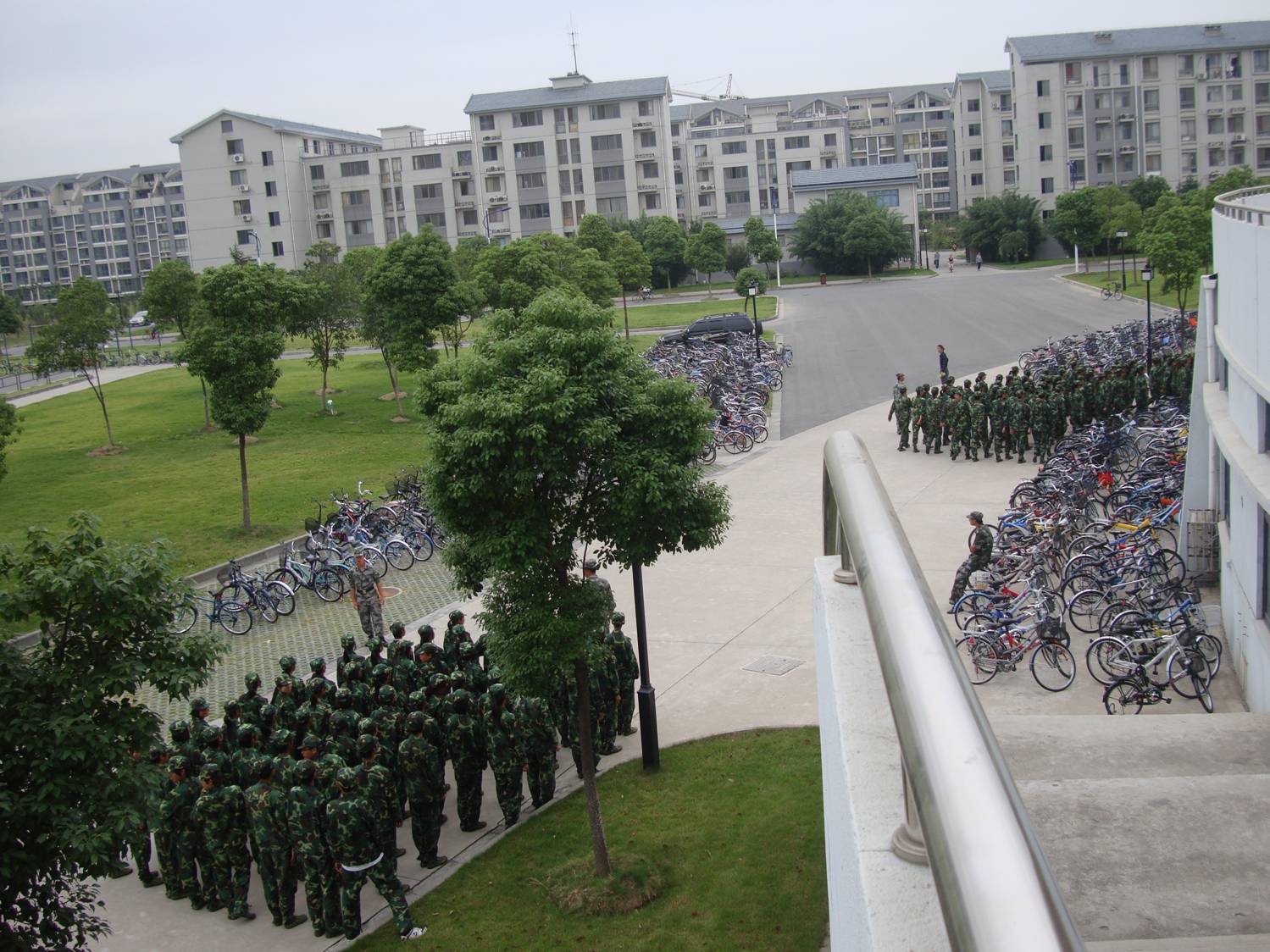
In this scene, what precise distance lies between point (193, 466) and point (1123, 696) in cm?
2052

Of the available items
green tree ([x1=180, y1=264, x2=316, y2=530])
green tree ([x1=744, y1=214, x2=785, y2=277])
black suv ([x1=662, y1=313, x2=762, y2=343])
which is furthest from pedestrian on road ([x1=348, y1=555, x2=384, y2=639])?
green tree ([x1=744, y1=214, x2=785, y2=277])

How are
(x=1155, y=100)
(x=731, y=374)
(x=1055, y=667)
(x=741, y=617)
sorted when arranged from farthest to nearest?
(x=1155, y=100) < (x=731, y=374) < (x=741, y=617) < (x=1055, y=667)

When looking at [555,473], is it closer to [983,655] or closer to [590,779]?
[590,779]

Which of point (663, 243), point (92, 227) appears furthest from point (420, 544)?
point (92, 227)

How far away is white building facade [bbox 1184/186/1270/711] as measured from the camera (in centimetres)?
874

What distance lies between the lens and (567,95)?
7338 centimetres

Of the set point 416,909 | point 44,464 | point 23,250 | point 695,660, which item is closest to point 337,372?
point 44,464

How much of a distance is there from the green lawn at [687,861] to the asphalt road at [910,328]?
50.9 feet

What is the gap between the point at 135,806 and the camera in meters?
5.68

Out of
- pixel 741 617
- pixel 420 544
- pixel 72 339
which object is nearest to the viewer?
pixel 741 617

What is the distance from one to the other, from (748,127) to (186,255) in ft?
154

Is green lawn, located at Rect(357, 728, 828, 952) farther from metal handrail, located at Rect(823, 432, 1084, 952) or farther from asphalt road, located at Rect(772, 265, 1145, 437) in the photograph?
asphalt road, located at Rect(772, 265, 1145, 437)

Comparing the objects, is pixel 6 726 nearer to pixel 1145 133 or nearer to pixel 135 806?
pixel 135 806

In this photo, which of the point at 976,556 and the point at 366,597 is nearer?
the point at 976,556
